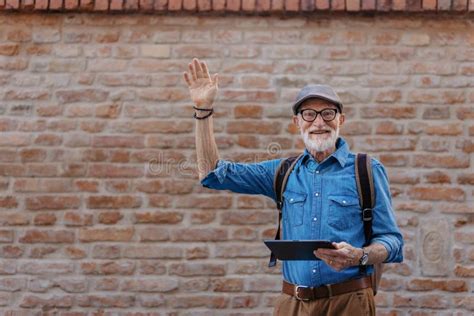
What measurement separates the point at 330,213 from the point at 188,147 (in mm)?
2121

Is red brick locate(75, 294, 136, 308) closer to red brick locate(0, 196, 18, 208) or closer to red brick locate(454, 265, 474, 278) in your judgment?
red brick locate(0, 196, 18, 208)

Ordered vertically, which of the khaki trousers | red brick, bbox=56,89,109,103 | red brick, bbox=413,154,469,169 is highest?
red brick, bbox=56,89,109,103

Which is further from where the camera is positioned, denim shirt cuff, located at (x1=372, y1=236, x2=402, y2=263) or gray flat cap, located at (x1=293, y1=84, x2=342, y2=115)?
gray flat cap, located at (x1=293, y1=84, x2=342, y2=115)

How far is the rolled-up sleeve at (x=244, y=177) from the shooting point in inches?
120

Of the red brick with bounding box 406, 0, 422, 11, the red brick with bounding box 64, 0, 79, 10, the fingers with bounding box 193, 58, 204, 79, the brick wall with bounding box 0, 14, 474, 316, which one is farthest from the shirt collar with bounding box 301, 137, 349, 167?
the red brick with bounding box 64, 0, 79, 10

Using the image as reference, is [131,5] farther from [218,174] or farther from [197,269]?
[218,174]

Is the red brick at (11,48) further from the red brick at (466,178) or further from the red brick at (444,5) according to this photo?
the red brick at (466,178)

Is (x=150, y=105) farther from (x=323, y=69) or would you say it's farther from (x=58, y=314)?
(x=58, y=314)

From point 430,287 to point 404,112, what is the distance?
4.29 feet

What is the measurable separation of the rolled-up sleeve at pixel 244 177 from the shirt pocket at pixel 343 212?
1.34ft

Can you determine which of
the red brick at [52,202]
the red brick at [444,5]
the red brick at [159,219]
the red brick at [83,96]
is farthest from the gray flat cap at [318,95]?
the red brick at [52,202]

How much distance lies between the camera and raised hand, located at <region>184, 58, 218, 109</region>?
2988 mm

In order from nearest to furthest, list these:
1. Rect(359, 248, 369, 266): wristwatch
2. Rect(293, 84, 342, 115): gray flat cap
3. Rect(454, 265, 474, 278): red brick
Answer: Rect(359, 248, 369, 266): wristwatch → Rect(293, 84, 342, 115): gray flat cap → Rect(454, 265, 474, 278): red brick

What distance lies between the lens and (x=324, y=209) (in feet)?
9.09
